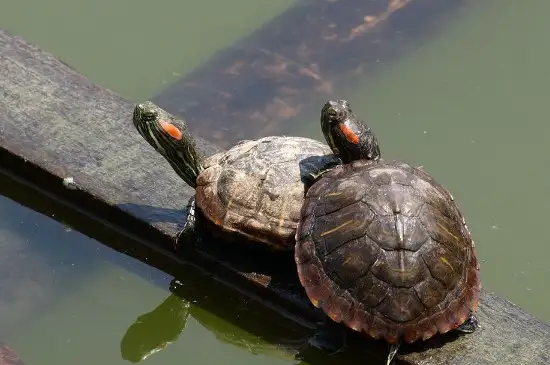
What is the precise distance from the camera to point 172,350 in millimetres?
4426

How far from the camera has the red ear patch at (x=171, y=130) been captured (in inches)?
176

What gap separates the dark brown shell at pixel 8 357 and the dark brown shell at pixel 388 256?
4.55ft

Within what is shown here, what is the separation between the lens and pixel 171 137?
176 inches

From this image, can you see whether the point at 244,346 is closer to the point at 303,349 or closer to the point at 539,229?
the point at 303,349

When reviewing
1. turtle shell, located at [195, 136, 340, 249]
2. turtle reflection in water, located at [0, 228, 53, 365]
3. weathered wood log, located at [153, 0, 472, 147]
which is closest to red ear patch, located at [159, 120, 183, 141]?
turtle shell, located at [195, 136, 340, 249]

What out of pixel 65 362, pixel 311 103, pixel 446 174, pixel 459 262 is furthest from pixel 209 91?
pixel 459 262

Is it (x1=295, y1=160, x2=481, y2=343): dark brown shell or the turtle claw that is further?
the turtle claw

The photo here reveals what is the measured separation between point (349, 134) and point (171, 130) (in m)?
0.86

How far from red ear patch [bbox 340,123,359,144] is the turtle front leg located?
807 mm

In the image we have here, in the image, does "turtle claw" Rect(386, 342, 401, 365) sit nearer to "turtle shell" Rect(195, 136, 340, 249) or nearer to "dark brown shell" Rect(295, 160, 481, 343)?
"dark brown shell" Rect(295, 160, 481, 343)

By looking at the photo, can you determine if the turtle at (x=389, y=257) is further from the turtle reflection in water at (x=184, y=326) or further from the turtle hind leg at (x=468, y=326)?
the turtle reflection in water at (x=184, y=326)

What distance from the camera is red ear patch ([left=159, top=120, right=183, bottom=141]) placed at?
4.46m

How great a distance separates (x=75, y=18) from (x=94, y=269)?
10.2ft

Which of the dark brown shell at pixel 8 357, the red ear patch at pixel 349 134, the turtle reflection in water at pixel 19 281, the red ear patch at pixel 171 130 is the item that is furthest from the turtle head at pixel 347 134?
the dark brown shell at pixel 8 357
